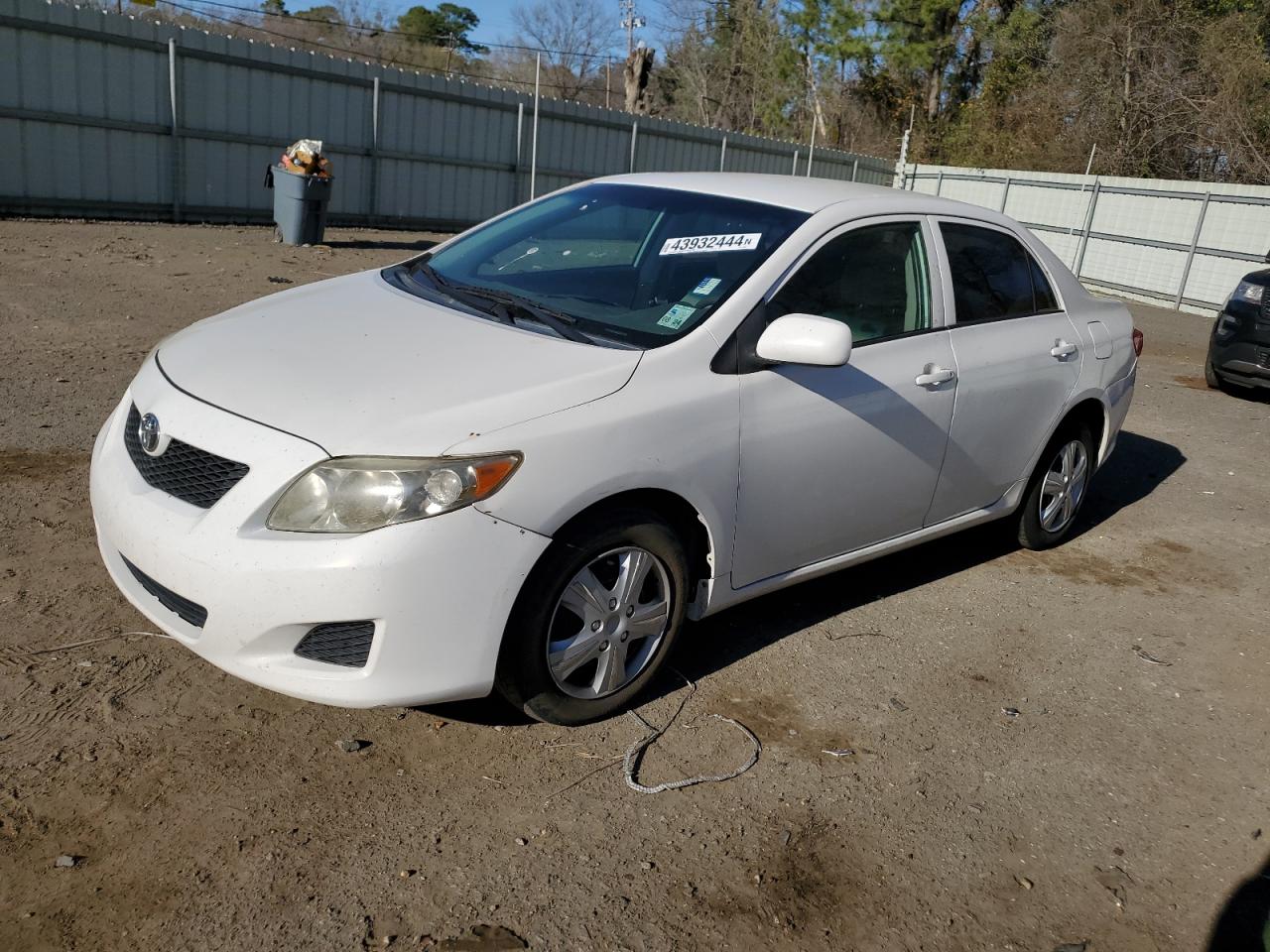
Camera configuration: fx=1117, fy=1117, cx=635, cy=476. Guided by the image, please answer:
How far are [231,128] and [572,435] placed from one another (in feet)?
47.0

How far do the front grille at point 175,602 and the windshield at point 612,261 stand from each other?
1.37 m

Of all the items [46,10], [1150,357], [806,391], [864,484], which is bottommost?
[1150,357]

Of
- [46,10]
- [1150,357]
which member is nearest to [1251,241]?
[1150,357]

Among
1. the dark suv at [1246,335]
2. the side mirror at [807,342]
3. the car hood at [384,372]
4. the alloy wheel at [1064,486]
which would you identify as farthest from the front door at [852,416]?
the dark suv at [1246,335]

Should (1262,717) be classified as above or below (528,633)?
below

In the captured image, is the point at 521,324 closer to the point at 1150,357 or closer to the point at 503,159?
the point at 1150,357

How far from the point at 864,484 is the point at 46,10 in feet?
44.2

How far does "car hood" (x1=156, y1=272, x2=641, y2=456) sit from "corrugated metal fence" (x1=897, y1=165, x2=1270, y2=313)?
17.0 meters

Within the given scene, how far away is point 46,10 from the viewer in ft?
44.2

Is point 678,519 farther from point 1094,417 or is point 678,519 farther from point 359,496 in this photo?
point 1094,417

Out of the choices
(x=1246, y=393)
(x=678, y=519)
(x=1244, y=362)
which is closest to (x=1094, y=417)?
(x=678, y=519)

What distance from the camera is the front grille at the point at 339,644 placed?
9.70ft

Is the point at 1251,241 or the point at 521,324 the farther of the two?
the point at 1251,241

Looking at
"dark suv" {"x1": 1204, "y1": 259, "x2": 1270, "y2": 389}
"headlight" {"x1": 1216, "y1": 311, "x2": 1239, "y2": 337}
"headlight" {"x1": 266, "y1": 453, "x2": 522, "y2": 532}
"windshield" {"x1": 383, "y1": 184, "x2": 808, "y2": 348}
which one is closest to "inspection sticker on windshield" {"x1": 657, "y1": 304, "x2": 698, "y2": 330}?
"windshield" {"x1": 383, "y1": 184, "x2": 808, "y2": 348}
